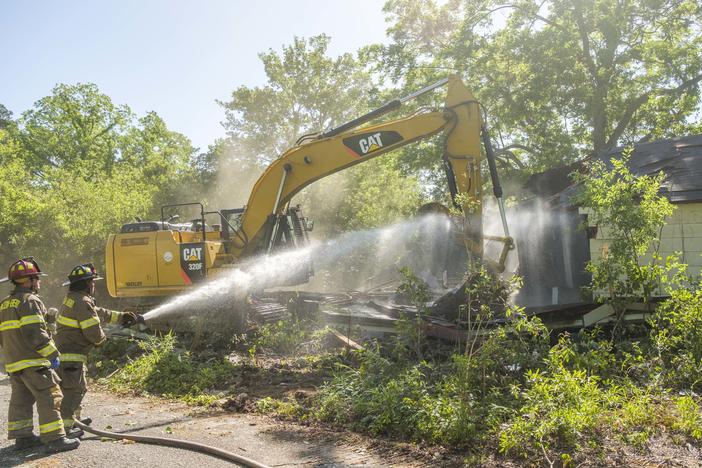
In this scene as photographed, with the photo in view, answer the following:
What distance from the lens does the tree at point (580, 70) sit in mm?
18469

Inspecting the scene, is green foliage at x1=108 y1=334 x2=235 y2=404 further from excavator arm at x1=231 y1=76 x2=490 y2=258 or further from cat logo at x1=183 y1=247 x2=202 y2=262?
excavator arm at x1=231 y1=76 x2=490 y2=258

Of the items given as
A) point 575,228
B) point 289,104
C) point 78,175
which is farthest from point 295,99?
point 575,228

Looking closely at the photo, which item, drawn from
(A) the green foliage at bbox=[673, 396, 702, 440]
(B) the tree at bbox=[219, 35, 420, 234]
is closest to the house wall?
(A) the green foliage at bbox=[673, 396, 702, 440]

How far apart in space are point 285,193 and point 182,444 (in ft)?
18.0

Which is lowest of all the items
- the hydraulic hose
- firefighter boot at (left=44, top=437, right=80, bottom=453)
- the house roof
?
the hydraulic hose

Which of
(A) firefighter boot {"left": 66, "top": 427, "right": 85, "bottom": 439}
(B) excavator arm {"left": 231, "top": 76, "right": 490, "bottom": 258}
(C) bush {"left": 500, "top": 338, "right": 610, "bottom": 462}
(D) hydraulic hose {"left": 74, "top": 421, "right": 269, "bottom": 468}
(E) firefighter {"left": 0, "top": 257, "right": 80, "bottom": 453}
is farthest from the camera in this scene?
(B) excavator arm {"left": 231, "top": 76, "right": 490, "bottom": 258}

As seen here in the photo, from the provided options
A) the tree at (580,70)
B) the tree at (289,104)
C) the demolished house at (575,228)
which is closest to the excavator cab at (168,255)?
the demolished house at (575,228)

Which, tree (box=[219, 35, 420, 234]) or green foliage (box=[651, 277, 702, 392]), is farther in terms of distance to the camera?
tree (box=[219, 35, 420, 234])

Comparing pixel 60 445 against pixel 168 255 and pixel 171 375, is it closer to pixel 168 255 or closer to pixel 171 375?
pixel 171 375

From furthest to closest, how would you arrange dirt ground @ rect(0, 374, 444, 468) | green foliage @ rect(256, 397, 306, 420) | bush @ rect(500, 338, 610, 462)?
green foliage @ rect(256, 397, 306, 420) → dirt ground @ rect(0, 374, 444, 468) → bush @ rect(500, 338, 610, 462)

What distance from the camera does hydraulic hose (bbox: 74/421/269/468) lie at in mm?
4539

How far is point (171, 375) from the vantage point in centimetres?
789

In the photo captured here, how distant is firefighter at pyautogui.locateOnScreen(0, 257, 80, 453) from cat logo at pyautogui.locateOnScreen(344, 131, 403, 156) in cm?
555

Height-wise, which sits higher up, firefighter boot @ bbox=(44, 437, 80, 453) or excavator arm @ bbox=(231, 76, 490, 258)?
excavator arm @ bbox=(231, 76, 490, 258)
